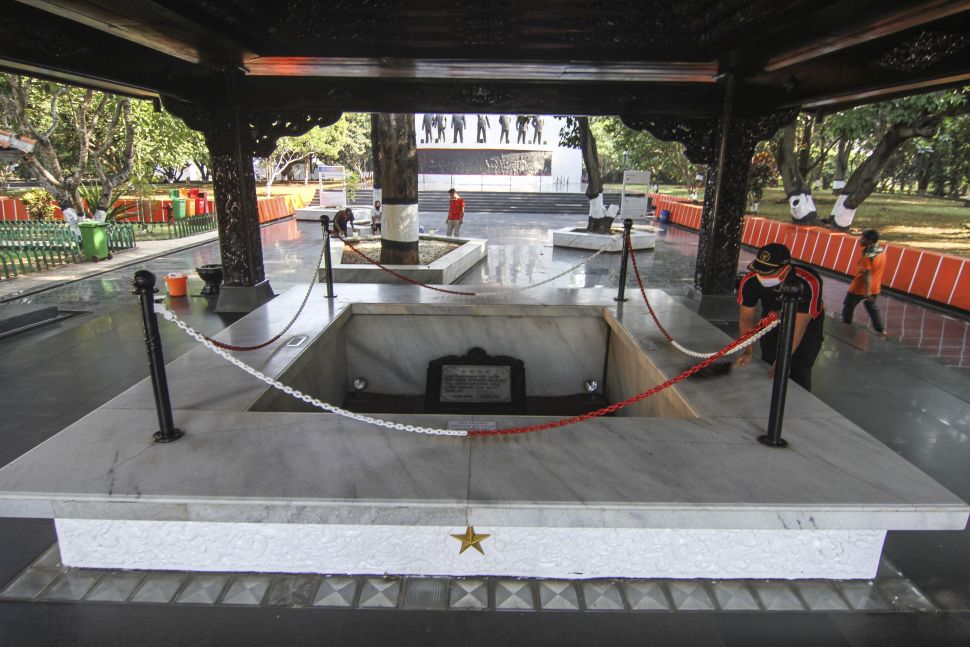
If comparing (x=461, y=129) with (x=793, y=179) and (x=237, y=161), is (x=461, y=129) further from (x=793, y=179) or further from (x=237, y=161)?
(x=237, y=161)

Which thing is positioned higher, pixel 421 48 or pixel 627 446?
pixel 421 48

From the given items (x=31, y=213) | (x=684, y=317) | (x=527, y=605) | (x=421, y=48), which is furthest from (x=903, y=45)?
A: (x=31, y=213)

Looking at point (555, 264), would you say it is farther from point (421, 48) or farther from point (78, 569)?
point (78, 569)

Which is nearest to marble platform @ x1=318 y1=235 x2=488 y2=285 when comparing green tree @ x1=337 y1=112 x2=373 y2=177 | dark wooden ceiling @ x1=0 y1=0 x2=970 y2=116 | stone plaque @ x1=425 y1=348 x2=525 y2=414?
dark wooden ceiling @ x1=0 y1=0 x2=970 y2=116

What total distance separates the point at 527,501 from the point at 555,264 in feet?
36.4

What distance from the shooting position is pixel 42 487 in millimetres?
2973

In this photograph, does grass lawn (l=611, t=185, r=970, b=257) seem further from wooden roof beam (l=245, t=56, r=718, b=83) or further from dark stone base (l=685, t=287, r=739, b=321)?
wooden roof beam (l=245, t=56, r=718, b=83)

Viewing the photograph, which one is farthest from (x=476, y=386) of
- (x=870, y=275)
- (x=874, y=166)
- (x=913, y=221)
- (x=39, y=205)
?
(x=913, y=221)

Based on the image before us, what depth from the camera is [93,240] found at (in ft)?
41.8

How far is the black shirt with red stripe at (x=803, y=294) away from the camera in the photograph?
4.23 metres

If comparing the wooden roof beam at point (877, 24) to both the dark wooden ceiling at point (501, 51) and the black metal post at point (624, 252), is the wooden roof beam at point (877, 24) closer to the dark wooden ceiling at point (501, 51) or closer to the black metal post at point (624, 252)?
the dark wooden ceiling at point (501, 51)

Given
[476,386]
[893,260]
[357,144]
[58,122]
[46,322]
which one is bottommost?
[476,386]

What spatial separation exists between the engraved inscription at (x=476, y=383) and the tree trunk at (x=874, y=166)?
15221 mm

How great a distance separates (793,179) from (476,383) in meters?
15.9
